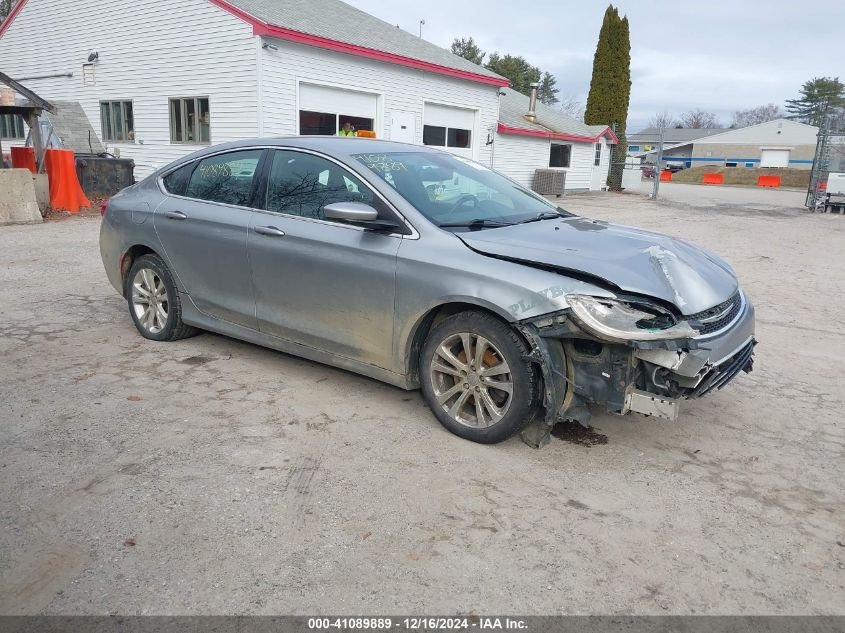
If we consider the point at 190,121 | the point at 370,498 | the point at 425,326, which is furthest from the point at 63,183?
the point at 370,498

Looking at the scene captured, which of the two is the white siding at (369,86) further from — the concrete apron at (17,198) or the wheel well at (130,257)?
the wheel well at (130,257)

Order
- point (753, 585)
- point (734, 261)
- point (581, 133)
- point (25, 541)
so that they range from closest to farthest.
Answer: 1. point (753, 585)
2. point (25, 541)
3. point (734, 261)
4. point (581, 133)

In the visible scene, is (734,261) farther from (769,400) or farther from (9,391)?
(9,391)

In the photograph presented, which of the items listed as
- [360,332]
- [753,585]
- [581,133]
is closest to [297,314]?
[360,332]

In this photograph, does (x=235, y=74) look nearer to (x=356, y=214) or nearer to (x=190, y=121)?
(x=190, y=121)

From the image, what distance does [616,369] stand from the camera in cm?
344

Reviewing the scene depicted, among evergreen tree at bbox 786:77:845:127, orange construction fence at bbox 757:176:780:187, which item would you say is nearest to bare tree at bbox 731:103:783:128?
evergreen tree at bbox 786:77:845:127

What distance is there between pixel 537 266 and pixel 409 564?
65.2 inches

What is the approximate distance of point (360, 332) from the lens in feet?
13.7

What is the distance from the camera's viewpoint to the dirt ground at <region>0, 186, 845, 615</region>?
103 inches

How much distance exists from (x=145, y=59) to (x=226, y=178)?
1507 cm

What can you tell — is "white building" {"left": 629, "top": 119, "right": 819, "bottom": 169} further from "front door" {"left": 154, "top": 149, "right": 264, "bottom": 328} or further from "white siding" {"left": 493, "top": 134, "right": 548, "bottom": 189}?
"front door" {"left": 154, "top": 149, "right": 264, "bottom": 328}

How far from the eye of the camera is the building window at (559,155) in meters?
28.8

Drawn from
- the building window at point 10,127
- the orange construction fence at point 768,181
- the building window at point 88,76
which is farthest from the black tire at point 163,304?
the orange construction fence at point 768,181
